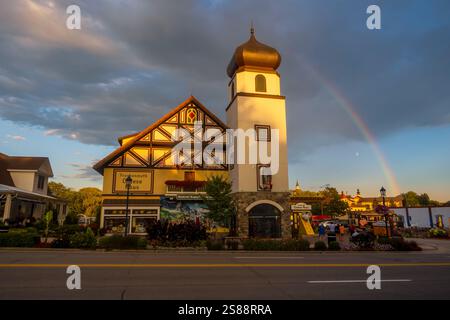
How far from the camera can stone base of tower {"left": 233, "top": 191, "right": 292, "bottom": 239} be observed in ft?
90.5

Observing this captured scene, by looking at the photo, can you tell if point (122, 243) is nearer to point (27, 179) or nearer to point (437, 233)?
point (27, 179)

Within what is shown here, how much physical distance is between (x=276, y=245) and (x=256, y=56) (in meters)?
18.1

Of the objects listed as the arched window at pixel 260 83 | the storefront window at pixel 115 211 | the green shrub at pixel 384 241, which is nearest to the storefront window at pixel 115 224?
the storefront window at pixel 115 211

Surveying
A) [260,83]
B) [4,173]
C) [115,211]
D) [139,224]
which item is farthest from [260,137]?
[4,173]

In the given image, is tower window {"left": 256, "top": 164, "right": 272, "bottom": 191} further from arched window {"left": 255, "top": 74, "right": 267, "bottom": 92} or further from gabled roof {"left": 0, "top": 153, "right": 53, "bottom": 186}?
gabled roof {"left": 0, "top": 153, "right": 53, "bottom": 186}

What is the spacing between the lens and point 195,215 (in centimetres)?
2905

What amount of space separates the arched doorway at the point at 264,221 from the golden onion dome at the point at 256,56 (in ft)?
43.0

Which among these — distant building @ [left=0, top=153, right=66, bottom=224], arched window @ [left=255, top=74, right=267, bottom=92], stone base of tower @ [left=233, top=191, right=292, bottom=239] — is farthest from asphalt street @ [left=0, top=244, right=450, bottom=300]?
distant building @ [left=0, top=153, right=66, bottom=224]

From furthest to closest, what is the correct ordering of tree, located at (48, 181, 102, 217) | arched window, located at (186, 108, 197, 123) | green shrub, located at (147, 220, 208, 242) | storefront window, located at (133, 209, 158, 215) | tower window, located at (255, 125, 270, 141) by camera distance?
tree, located at (48, 181, 102, 217) < arched window, located at (186, 108, 197, 123) < tower window, located at (255, 125, 270, 141) < storefront window, located at (133, 209, 158, 215) < green shrub, located at (147, 220, 208, 242)

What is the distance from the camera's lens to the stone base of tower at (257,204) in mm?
27578

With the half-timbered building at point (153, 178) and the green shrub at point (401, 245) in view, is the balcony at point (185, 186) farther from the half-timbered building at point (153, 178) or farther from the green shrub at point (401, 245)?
the green shrub at point (401, 245)
